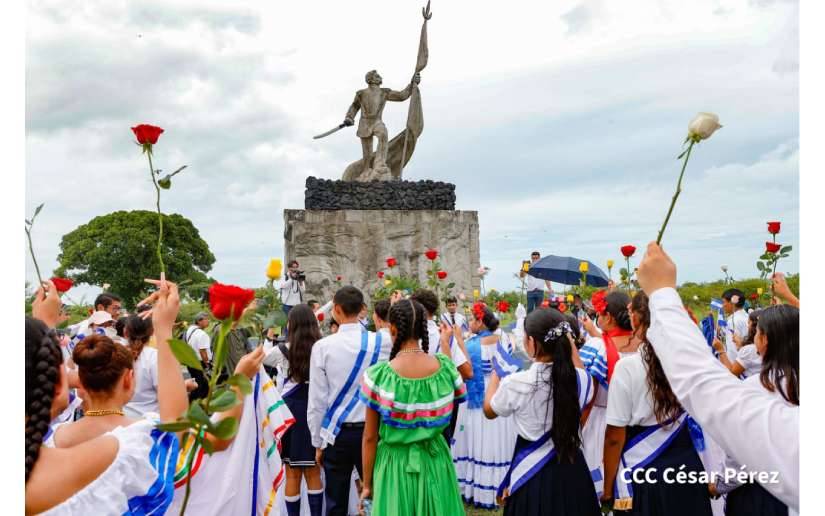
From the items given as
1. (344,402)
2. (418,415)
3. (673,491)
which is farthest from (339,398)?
(673,491)

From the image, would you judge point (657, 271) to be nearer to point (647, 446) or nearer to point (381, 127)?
point (647, 446)

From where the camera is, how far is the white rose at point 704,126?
Result: 1864mm

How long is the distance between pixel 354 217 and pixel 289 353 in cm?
1153

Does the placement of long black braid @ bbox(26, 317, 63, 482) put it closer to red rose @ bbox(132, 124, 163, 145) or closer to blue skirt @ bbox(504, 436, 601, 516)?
red rose @ bbox(132, 124, 163, 145)

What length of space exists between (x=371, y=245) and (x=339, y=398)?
12.1 m

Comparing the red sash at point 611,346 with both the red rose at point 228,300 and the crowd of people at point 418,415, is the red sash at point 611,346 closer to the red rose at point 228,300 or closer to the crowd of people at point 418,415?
the crowd of people at point 418,415

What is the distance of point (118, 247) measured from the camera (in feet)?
94.1

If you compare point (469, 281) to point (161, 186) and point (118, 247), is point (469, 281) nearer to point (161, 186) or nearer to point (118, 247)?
point (161, 186)

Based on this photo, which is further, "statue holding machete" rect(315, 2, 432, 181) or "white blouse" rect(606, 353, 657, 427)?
"statue holding machete" rect(315, 2, 432, 181)

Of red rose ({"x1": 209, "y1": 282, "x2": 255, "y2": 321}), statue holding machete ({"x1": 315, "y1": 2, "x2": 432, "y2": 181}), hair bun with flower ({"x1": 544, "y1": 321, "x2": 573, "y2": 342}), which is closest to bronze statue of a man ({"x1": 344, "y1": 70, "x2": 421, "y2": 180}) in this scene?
statue holding machete ({"x1": 315, "y1": 2, "x2": 432, "y2": 181})

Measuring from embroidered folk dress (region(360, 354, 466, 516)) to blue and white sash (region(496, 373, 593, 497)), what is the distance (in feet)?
1.42

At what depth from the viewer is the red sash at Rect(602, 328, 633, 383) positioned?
376cm

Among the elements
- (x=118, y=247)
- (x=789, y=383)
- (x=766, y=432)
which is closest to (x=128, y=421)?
(x=766, y=432)

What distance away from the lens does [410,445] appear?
11.5 feet
